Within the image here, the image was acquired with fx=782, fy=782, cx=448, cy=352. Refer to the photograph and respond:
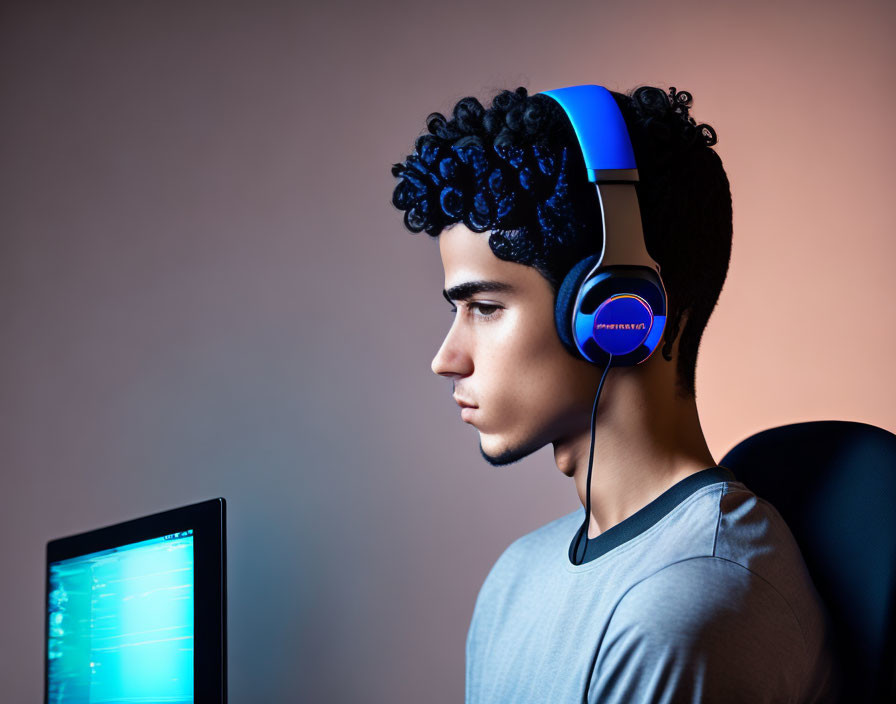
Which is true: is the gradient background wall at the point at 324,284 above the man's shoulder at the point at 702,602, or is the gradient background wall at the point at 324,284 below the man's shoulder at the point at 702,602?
above

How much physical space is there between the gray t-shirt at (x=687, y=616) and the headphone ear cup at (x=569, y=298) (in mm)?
202

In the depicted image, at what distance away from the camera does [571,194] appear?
854 millimetres

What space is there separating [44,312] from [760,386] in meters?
1.31

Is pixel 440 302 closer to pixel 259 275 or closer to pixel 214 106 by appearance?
pixel 259 275

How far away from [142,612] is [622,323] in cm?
80

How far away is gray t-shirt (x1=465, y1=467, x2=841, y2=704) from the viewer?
0.67 metres

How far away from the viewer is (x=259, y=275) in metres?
1.40

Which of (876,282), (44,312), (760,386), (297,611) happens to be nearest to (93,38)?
(44,312)

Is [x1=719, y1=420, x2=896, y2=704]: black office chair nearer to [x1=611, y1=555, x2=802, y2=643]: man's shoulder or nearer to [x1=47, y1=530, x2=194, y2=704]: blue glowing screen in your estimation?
[x1=611, y1=555, x2=802, y2=643]: man's shoulder

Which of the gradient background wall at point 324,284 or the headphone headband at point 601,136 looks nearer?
the headphone headband at point 601,136

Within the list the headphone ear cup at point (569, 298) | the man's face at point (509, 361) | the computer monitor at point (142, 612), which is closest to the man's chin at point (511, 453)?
the man's face at point (509, 361)

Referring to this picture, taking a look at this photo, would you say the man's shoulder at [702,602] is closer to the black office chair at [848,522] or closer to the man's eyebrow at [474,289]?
the black office chair at [848,522]

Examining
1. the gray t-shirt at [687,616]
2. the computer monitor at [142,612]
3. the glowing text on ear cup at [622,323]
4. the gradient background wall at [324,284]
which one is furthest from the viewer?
the gradient background wall at [324,284]

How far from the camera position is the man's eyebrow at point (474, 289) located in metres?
0.87
